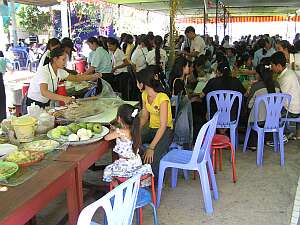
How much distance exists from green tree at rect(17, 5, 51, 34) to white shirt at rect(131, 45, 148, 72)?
3.30 meters

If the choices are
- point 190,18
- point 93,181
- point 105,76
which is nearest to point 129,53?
point 105,76

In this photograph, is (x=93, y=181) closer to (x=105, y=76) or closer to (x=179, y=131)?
(x=179, y=131)

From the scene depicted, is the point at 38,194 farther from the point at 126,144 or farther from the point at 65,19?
the point at 65,19

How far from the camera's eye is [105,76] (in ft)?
20.6

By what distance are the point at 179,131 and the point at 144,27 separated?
43.3 feet

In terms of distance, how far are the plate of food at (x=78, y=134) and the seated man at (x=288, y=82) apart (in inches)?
104

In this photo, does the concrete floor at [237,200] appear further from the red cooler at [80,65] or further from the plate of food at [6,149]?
the red cooler at [80,65]

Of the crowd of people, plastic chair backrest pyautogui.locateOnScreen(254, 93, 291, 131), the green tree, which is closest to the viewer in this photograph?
the crowd of people

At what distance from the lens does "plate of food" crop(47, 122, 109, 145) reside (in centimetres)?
230

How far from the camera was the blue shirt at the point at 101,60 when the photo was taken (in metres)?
6.06

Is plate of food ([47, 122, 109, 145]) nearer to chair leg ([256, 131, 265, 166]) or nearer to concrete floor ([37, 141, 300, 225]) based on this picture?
concrete floor ([37, 141, 300, 225])

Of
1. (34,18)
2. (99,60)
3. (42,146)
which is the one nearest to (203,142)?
(42,146)

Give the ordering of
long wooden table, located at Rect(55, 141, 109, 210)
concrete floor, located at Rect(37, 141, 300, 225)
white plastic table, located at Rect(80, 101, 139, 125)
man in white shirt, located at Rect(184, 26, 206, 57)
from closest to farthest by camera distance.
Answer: long wooden table, located at Rect(55, 141, 109, 210), white plastic table, located at Rect(80, 101, 139, 125), concrete floor, located at Rect(37, 141, 300, 225), man in white shirt, located at Rect(184, 26, 206, 57)

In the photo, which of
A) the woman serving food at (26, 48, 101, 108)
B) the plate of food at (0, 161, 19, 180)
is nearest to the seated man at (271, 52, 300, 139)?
the woman serving food at (26, 48, 101, 108)
